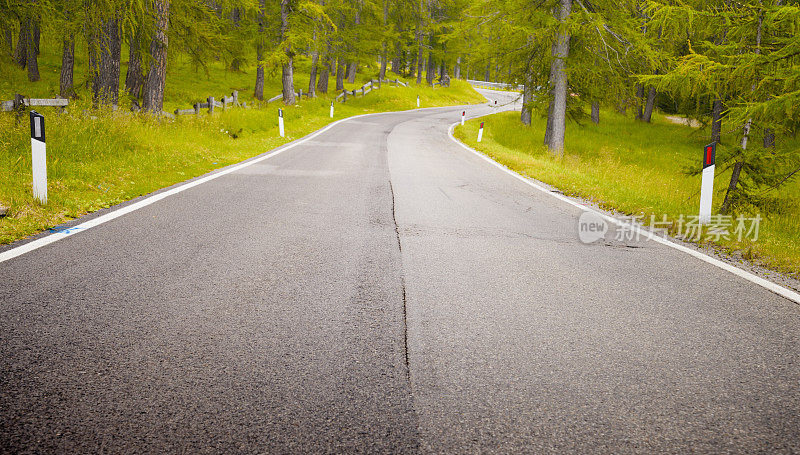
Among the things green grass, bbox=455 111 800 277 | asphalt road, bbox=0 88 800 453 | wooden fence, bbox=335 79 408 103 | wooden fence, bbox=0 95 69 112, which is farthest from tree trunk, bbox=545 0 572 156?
wooden fence, bbox=335 79 408 103

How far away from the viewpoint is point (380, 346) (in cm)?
282

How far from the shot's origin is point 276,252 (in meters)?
4.66

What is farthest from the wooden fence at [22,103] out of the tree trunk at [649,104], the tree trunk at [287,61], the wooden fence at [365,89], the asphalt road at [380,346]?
the tree trunk at [649,104]

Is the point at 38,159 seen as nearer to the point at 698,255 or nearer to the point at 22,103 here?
the point at 698,255

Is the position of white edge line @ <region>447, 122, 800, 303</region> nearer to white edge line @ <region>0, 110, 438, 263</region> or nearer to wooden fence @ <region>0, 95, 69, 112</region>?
white edge line @ <region>0, 110, 438, 263</region>

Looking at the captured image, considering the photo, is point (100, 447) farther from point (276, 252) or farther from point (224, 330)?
point (276, 252)

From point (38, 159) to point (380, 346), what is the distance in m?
5.56

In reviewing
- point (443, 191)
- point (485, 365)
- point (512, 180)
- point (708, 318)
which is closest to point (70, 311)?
point (485, 365)

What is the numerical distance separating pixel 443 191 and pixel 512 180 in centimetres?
259

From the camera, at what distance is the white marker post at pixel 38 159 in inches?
236

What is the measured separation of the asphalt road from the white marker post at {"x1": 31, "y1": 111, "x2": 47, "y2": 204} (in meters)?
1.58

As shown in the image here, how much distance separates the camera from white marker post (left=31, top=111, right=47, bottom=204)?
599 cm

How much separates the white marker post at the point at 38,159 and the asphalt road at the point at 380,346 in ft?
5.19

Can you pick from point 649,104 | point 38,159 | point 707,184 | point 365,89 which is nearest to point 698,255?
point 707,184
